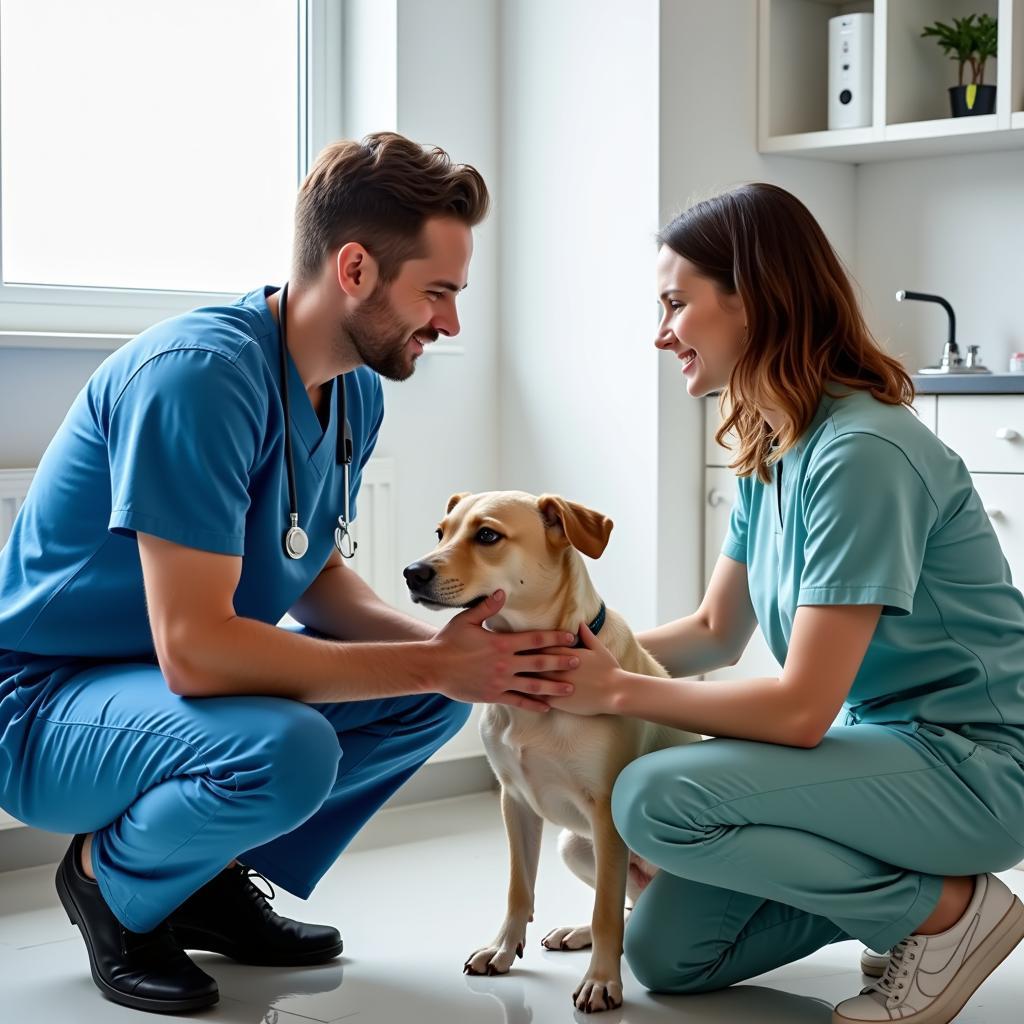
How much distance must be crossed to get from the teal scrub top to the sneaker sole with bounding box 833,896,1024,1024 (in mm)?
223

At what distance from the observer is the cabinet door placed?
297cm

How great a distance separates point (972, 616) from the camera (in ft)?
5.90

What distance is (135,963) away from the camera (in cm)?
191

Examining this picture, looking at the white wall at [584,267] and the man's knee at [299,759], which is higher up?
the white wall at [584,267]

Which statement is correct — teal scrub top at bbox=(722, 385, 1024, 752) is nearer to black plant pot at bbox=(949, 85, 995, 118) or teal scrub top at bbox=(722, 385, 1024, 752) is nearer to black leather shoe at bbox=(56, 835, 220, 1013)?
black leather shoe at bbox=(56, 835, 220, 1013)

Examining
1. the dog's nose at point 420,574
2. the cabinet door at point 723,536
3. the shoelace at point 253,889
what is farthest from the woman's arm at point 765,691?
the cabinet door at point 723,536

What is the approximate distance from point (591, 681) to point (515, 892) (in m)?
0.38

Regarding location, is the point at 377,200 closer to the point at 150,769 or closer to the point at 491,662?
the point at 491,662

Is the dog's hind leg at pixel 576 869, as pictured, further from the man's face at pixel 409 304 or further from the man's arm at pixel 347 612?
the man's face at pixel 409 304

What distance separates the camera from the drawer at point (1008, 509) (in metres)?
2.63

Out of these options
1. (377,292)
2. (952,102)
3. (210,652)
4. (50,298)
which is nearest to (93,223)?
(50,298)

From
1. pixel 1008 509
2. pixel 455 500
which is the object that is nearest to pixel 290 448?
pixel 455 500

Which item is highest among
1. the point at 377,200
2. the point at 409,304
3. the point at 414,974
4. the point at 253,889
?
the point at 377,200

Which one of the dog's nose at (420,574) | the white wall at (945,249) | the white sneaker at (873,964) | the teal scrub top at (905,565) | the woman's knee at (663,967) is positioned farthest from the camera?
the white wall at (945,249)
